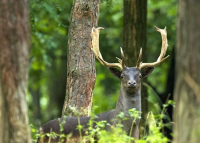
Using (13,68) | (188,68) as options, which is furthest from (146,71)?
(188,68)

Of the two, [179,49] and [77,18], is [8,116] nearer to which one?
[179,49]

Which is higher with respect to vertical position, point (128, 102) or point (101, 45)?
point (101, 45)

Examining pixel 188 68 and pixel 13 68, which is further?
pixel 13 68

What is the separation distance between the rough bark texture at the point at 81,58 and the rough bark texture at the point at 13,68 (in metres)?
3.91

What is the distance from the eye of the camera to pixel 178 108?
18.1 feet

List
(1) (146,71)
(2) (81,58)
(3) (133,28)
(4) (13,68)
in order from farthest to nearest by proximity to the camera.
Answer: (3) (133,28) < (1) (146,71) < (2) (81,58) < (4) (13,68)

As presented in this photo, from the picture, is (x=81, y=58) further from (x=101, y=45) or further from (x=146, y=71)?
(x=101, y=45)

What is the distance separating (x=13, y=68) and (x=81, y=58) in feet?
13.3

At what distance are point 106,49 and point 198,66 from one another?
12.3m

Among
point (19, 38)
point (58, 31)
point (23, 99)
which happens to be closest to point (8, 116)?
point (23, 99)

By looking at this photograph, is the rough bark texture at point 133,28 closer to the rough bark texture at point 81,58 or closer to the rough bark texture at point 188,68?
the rough bark texture at point 81,58

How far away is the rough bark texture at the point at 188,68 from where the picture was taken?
17.6ft

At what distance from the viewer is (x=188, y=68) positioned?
5375 mm

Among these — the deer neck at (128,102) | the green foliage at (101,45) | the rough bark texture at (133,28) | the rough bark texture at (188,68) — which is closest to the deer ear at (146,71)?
the deer neck at (128,102)
